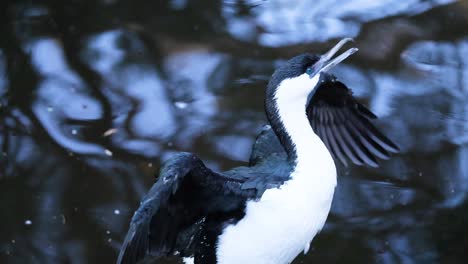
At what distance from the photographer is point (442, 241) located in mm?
3828

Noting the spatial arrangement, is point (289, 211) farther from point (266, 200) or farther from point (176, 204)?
point (176, 204)

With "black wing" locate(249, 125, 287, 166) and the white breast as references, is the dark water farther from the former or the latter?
the white breast

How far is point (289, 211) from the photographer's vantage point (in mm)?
3035

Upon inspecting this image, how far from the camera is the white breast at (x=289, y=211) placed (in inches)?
120

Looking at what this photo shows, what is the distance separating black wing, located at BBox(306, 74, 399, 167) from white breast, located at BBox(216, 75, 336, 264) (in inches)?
19.6

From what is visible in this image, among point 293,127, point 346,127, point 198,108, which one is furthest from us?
point 198,108

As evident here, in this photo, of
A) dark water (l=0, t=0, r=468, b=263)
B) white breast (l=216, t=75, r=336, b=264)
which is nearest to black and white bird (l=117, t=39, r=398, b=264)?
white breast (l=216, t=75, r=336, b=264)

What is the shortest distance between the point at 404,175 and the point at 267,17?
5.97ft

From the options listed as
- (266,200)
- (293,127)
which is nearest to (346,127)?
(293,127)

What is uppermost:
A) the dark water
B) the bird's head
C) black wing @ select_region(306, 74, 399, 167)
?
the bird's head

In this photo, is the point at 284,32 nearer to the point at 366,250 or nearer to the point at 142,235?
the point at 366,250

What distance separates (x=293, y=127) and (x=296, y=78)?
19cm

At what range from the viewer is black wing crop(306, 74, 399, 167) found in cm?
367

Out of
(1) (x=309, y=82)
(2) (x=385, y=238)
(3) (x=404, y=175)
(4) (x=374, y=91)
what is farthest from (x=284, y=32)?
(1) (x=309, y=82)
